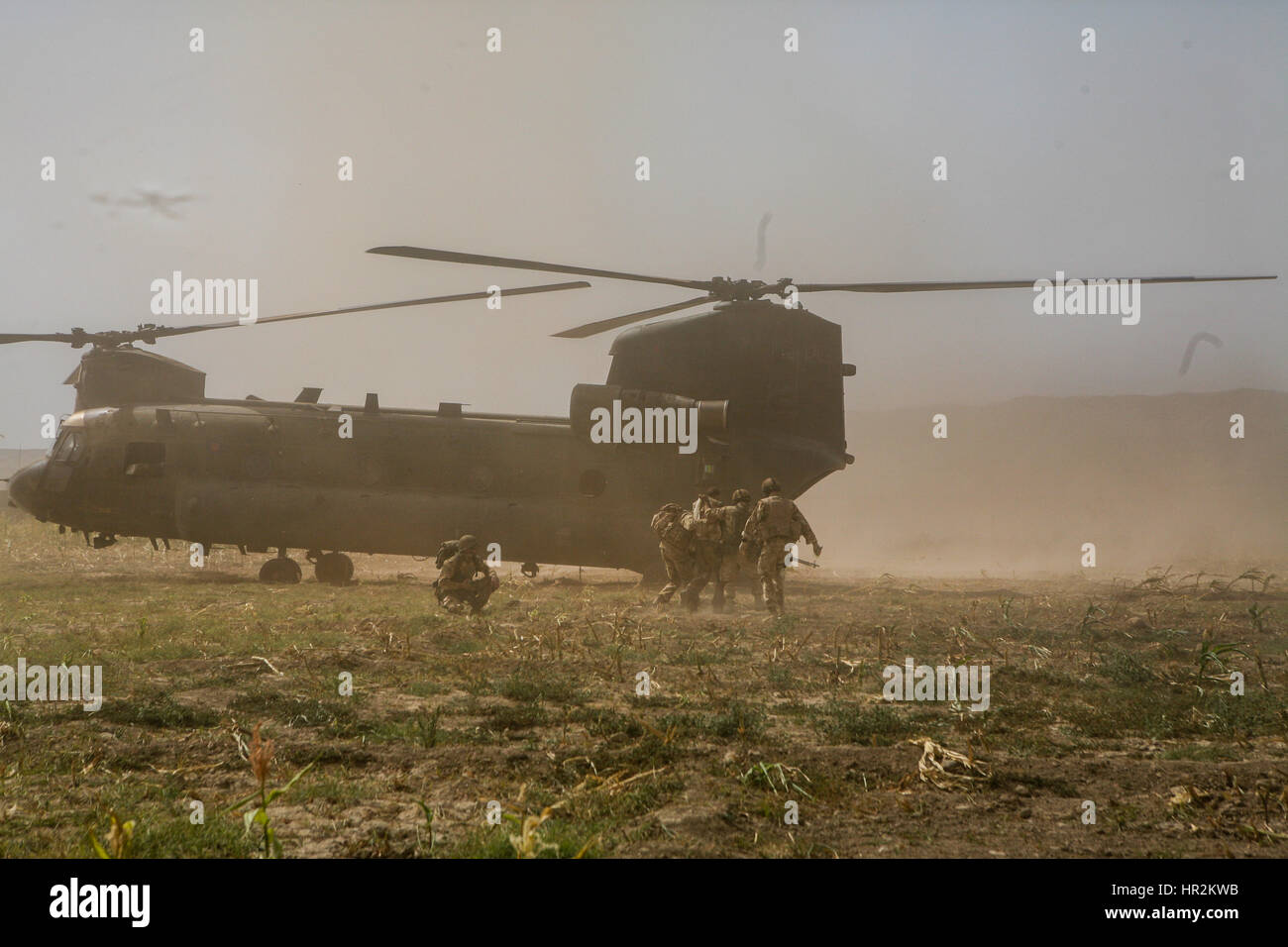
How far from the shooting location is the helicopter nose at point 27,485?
15859mm

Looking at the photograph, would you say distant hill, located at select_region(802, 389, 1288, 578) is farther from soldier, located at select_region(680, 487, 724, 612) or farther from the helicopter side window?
the helicopter side window

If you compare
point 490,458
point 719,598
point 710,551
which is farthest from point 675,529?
point 490,458

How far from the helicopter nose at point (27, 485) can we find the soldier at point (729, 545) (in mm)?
11799

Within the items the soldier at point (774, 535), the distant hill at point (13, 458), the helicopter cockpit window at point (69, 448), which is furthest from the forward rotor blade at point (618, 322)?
the distant hill at point (13, 458)

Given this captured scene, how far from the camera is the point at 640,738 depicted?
5660 millimetres

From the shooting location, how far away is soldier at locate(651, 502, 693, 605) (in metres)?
13.0

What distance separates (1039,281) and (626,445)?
6.59m

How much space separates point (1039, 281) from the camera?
38.6 feet

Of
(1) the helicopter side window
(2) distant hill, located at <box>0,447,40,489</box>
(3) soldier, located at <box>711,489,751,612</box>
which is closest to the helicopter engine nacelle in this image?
(3) soldier, located at <box>711,489,751,612</box>

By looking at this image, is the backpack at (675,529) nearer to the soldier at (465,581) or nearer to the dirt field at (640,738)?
the dirt field at (640,738)

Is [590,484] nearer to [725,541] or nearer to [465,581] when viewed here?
[725,541]

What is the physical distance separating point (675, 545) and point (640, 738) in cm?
735
